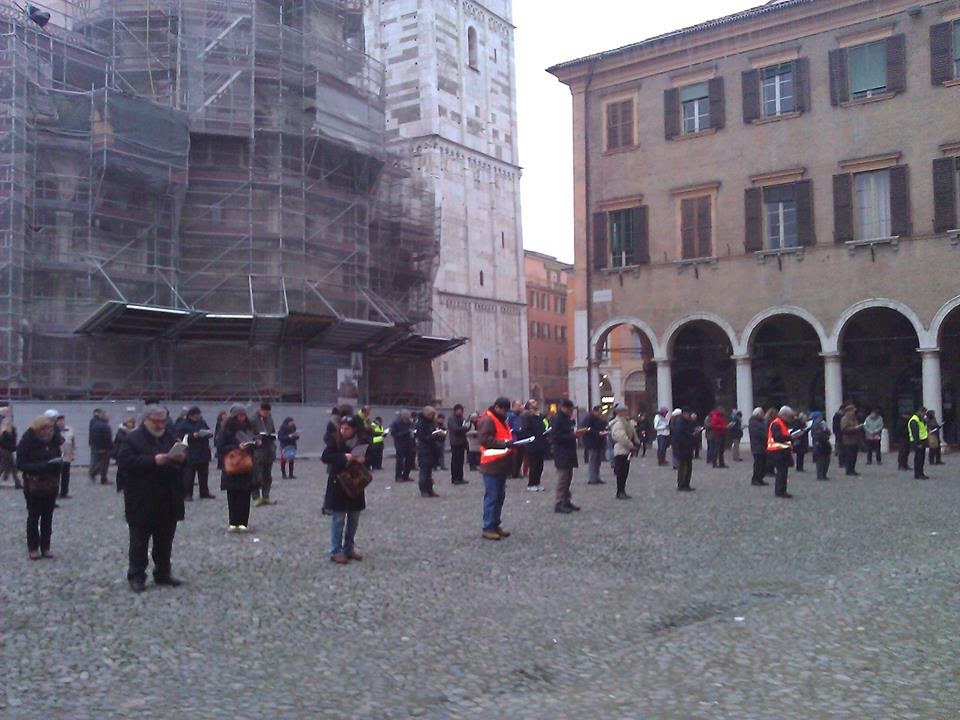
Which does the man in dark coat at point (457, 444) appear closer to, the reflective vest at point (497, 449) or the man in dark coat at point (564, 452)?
the man in dark coat at point (564, 452)

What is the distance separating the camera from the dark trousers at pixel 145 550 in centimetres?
870

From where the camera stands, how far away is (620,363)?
2643 inches

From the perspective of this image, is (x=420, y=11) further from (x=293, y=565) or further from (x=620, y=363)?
(x=293, y=565)

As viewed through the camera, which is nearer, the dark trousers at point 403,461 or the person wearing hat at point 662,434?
the dark trousers at point 403,461

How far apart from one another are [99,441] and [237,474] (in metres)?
10.2

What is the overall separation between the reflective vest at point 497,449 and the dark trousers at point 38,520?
175 inches

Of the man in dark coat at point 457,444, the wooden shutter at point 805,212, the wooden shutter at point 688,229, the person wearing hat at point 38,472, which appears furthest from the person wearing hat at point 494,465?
the wooden shutter at point 688,229

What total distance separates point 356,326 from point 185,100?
925 centimetres

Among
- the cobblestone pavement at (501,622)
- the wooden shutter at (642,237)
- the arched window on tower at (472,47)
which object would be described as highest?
the arched window on tower at (472,47)

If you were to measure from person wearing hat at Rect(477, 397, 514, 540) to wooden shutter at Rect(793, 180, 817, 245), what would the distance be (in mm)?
21666

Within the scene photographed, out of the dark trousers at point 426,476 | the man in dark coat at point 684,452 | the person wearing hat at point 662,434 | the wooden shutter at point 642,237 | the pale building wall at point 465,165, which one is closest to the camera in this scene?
the dark trousers at point 426,476

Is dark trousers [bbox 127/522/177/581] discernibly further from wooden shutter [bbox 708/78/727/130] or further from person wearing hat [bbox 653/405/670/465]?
wooden shutter [bbox 708/78/727/130]

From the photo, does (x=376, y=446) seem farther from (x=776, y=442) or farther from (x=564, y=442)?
(x=564, y=442)

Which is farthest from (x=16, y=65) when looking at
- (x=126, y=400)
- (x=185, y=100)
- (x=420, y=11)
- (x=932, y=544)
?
(x=420, y=11)
